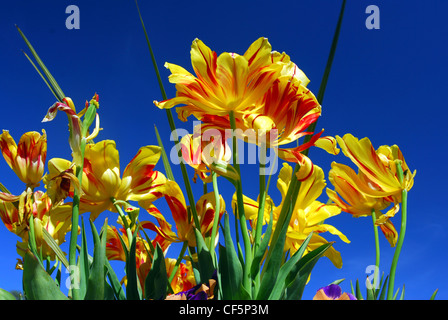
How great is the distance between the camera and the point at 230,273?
0.64m

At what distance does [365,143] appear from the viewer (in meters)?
0.81

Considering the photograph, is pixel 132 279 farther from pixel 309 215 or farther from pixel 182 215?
pixel 309 215

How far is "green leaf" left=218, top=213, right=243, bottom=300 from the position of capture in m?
0.63

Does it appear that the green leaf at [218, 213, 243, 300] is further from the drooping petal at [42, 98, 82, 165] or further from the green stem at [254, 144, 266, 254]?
the drooping petal at [42, 98, 82, 165]

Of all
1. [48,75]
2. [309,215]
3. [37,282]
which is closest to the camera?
[37,282]

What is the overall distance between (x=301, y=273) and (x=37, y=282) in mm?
430

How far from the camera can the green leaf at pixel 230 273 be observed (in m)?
0.63

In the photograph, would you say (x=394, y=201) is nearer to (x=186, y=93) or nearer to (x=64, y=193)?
(x=186, y=93)

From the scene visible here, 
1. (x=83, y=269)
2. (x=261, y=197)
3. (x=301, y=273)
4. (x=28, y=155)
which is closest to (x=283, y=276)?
(x=301, y=273)

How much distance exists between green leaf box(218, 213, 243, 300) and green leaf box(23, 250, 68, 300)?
263 millimetres

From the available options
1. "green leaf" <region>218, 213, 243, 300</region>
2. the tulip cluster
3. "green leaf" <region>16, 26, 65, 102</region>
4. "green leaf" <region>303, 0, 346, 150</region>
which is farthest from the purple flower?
"green leaf" <region>16, 26, 65, 102</region>

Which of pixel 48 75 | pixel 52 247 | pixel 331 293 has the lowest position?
pixel 331 293

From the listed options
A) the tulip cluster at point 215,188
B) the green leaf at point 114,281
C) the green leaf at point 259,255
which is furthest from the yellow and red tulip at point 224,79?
the green leaf at point 114,281

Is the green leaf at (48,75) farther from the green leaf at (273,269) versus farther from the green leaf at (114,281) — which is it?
the green leaf at (273,269)
